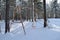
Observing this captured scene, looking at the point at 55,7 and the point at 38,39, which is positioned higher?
the point at 55,7

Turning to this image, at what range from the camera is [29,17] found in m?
40.6

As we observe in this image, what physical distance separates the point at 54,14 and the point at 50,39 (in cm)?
5006

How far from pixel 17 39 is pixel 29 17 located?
3075cm

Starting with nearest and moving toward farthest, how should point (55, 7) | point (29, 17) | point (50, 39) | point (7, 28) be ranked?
point (50, 39) → point (7, 28) → point (29, 17) → point (55, 7)

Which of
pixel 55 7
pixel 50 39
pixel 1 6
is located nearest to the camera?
pixel 50 39

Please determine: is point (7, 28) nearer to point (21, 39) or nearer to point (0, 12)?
point (21, 39)

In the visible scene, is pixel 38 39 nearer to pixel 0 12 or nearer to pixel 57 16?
pixel 0 12

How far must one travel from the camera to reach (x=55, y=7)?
2207 inches

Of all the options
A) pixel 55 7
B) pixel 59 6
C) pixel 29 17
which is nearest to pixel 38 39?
pixel 29 17

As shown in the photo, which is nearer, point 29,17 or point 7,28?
point 7,28

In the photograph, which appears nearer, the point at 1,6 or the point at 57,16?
the point at 1,6

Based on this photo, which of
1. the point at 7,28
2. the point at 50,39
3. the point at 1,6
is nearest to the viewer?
the point at 50,39

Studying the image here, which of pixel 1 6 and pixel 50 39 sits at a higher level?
pixel 1 6

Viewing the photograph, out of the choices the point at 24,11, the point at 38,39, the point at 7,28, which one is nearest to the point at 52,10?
the point at 24,11
